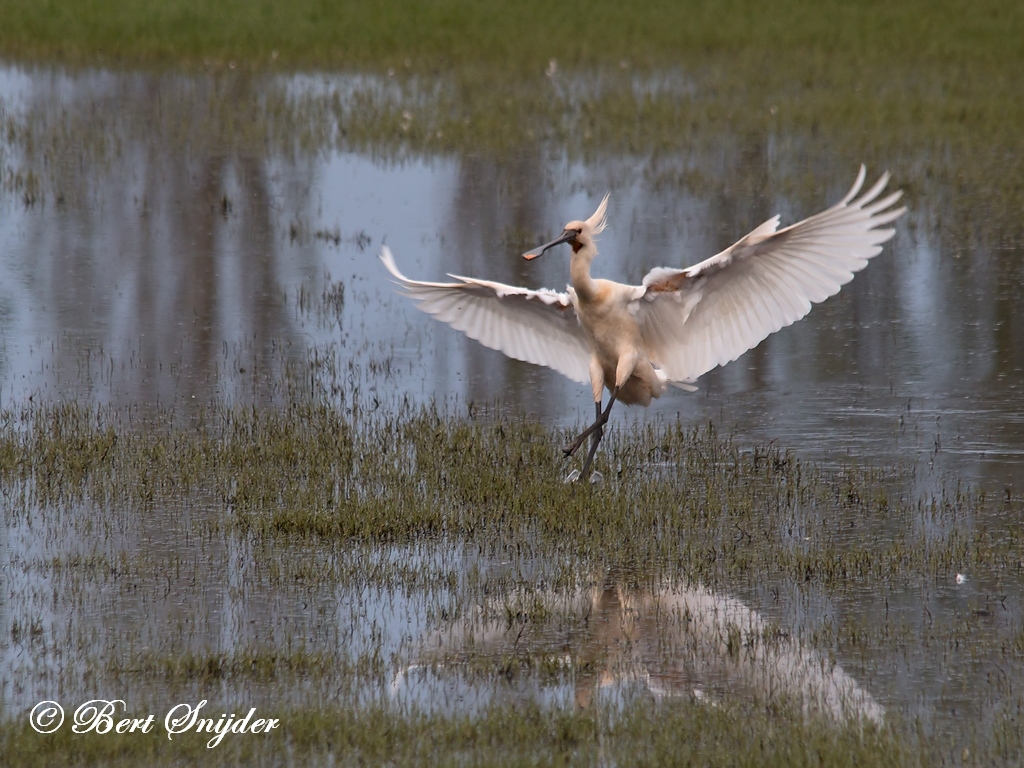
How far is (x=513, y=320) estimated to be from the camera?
10.1 meters

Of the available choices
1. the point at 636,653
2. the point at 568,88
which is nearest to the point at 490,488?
the point at 636,653

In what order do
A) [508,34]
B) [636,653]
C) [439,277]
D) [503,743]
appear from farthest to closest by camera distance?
1. [508,34]
2. [439,277]
3. [636,653]
4. [503,743]

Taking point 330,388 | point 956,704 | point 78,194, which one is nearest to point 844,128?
point 78,194

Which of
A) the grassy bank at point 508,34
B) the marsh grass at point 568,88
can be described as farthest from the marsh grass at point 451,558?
the grassy bank at point 508,34

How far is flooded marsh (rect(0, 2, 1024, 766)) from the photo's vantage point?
6164mm

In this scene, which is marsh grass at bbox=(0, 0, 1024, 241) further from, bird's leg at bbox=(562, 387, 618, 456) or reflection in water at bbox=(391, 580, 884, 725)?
reflection in water at bbox=(391, 580, 884, 725)

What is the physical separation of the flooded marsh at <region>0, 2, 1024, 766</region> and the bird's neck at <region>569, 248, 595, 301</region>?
100 centimetres

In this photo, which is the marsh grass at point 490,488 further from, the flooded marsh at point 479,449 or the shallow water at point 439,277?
the shallow water at point 439,277

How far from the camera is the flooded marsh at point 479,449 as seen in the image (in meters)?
6.16

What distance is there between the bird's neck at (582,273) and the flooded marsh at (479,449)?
100 cm

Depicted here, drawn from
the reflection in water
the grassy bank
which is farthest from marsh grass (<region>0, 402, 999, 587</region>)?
the grassy bank

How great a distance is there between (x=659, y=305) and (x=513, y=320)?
1216 millimetres

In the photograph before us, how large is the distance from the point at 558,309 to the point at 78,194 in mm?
8513

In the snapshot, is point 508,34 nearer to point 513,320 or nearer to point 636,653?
point 513,320
